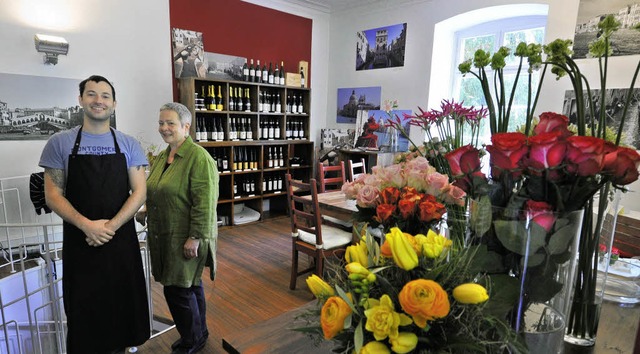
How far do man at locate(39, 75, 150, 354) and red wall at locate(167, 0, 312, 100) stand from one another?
9.77 feet

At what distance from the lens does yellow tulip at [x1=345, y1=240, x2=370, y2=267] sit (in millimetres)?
647

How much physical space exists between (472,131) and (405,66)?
4399 millimetres

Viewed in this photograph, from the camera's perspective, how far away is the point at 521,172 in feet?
2.18

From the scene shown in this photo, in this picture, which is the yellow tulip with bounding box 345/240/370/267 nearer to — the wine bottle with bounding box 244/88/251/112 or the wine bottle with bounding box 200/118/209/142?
the wine bottle with bounding box 200/118/209/142

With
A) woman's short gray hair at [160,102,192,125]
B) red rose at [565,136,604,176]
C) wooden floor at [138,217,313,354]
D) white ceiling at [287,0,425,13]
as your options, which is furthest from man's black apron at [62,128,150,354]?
white ceiling at [287,0,425,13]

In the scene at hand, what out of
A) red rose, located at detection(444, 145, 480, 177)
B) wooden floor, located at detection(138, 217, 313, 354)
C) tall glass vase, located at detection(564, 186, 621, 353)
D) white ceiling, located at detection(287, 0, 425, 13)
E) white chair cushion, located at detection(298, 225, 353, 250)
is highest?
white ceiling, located at detection(287, 0, 425, 13)

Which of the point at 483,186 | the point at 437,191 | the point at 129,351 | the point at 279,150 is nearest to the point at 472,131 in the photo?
the point at 437,191

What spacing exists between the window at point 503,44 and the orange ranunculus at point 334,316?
392cm

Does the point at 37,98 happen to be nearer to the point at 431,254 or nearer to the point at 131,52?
the point at 131,52

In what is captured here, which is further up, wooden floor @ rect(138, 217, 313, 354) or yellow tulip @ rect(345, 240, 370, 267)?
yellow tulip @ rect(345, 240, 370, 267)

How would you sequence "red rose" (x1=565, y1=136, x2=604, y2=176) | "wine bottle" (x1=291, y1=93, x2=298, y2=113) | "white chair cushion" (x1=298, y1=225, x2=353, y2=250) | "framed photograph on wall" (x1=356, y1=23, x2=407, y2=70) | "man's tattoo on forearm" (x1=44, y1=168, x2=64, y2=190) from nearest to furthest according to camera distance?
"red rose" (x1=565, y1=136, x2=604, y2=176) → "man's tattoo on forearm" (x1=44, y1=168, x2=64, y2=190) → "white chair cushion" (x1=298, y1=225, x2=353, y2=250) → "framed photograph on wall" (x1=356, y1=23, x2=407, y2=70) → "wine bottle" (x1=291, y1=93, x2=298, y2=113)

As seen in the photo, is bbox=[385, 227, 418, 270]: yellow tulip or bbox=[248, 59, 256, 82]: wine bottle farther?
bbox=[248, 59, 256, 82]: wine bottle

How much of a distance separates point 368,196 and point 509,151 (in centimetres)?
35

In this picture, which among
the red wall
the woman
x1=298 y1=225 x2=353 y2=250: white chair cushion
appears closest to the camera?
the woman
